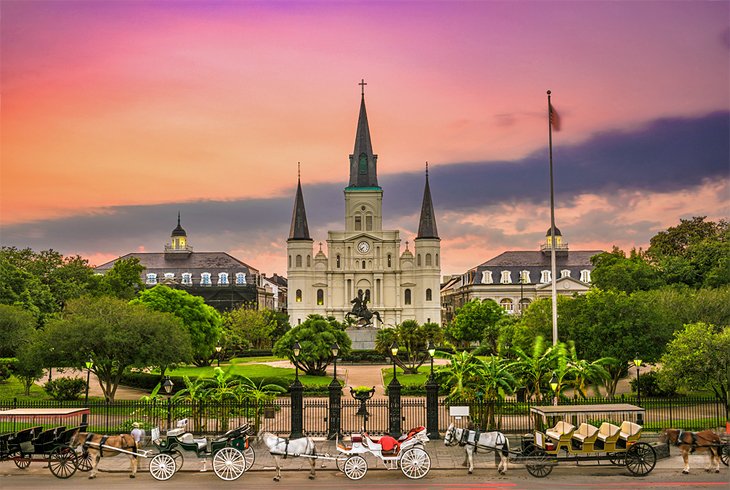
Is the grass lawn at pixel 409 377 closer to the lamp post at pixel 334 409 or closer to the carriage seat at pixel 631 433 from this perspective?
the lamp post at pixel 334 409

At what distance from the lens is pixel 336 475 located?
1923 cm

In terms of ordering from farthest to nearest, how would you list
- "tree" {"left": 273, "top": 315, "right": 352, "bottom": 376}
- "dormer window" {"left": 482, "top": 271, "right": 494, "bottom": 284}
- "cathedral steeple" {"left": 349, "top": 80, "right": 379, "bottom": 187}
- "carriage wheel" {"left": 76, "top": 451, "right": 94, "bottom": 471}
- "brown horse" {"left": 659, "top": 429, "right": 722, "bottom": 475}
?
"dormer window" {"left": 482, "top": 271, "right": 494, "bottom": 284} → "cathedral steeple" {"left": 349, "top": 80, "right": 379, "bottom": 187} → "tree" {"left": 273, "top": 315, "right": 352, "bottom": 376} → "carriage wheel" {"left": 76, "top": 451, "right": 94, "bottom": 471} → "brown horse" {"left": 659, "top": 429, "right": 722, "bottom": 475}

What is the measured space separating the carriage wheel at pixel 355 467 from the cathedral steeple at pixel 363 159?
94.1 meters

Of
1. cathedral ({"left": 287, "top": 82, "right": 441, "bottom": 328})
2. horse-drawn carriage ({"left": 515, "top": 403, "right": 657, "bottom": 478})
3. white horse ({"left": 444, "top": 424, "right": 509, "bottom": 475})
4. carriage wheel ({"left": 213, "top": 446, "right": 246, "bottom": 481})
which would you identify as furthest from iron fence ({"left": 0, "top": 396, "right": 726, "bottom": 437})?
cathedral ({"left": 287, "top": 82, "right": 441, "bottom": 328})

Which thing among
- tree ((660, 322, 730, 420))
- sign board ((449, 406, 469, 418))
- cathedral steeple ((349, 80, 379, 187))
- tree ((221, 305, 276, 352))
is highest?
cathedral steeple ((349, 80, 379, 187))

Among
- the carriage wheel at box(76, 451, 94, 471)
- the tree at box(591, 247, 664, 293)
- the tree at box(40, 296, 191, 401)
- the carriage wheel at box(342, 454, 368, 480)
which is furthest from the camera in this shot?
the tree at box(591, 247, 664, 293)

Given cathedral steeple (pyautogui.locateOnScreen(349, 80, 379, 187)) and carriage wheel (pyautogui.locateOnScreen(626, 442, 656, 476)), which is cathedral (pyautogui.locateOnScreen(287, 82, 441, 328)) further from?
carriage wheel (pyautogui.locateOnScreen(626, 442, 656, 476))

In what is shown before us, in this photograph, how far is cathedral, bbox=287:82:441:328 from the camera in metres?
105

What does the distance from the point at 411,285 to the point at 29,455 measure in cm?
8871

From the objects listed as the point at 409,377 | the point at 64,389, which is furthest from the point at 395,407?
the point at 409,377

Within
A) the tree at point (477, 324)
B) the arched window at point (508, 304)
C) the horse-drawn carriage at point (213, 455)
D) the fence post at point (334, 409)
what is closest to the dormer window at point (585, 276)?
the arched window at point (508, 304)

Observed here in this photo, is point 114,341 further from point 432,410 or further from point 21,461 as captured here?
point 432,410

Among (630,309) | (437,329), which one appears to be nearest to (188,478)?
(630,309)

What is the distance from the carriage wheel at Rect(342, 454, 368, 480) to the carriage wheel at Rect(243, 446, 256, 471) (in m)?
2.84
